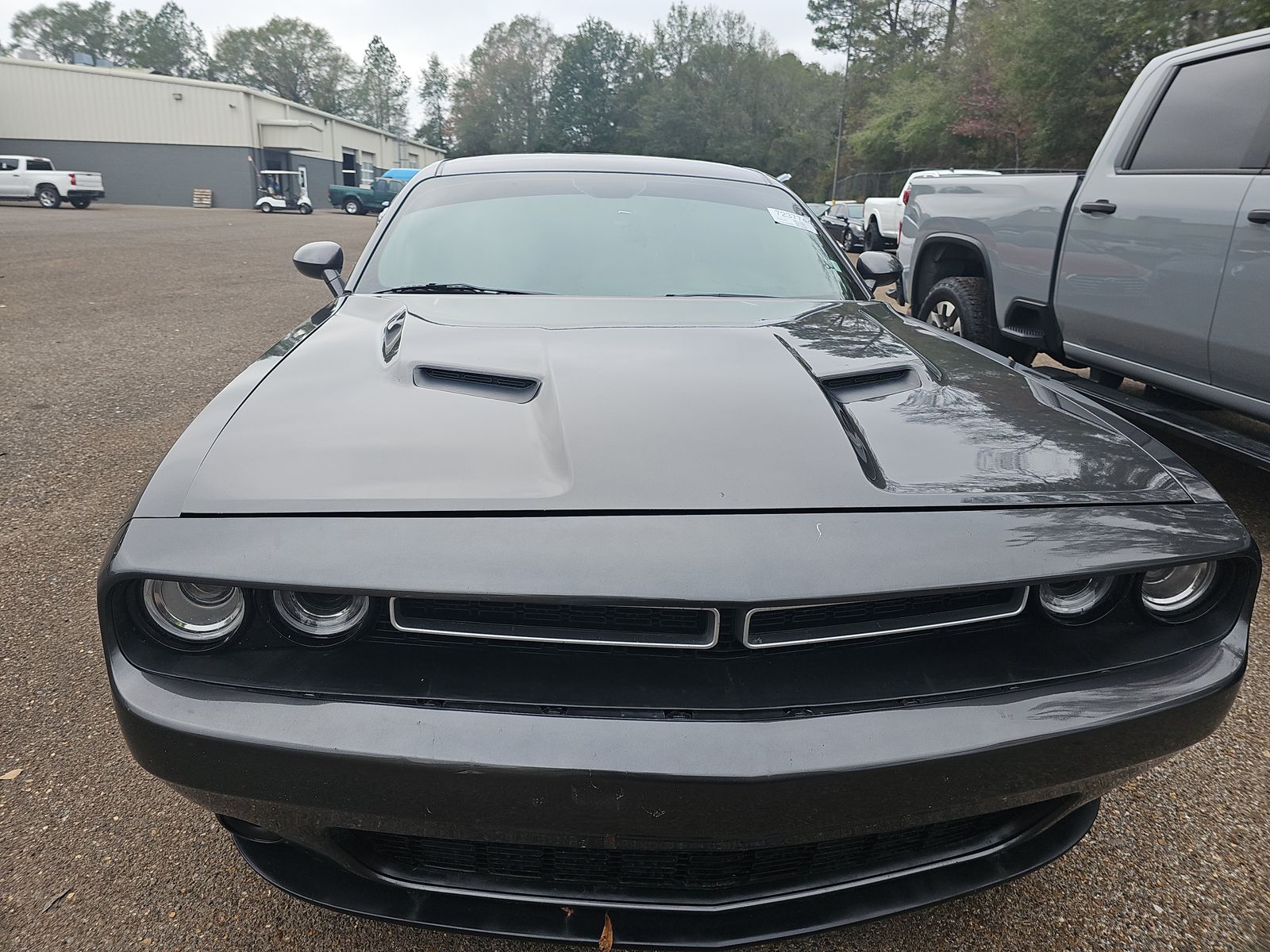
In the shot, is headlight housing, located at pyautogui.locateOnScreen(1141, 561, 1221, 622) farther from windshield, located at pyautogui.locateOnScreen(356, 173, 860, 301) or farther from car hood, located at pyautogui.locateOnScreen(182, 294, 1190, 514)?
windshield, located at pyautogui.locateOnScreen(356, 173, 860, 301)

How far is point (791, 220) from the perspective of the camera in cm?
293

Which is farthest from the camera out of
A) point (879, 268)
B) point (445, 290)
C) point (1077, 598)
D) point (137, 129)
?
point (137, 129)

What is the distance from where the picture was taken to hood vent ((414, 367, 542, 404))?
1.66 metres

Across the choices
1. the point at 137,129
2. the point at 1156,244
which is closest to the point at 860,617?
the point at 1156,244

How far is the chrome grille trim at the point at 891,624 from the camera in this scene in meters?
1.23

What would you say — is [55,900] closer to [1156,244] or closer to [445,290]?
[445,290]

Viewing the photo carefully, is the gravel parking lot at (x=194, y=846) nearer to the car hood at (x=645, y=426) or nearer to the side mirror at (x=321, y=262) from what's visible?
the car hood at (x=645, y=426)

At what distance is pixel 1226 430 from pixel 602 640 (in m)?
3.07

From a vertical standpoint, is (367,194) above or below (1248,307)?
above

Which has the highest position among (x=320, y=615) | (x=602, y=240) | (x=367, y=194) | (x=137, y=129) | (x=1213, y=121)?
(x=137, y=129)

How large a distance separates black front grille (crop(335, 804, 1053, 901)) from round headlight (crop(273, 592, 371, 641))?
0.30 metres

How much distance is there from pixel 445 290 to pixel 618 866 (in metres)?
1.66

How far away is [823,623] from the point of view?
51.7 inches

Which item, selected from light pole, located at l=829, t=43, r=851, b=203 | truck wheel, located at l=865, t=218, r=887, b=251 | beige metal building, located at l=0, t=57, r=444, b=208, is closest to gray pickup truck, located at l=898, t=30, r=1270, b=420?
truck wheel, located at l=865, t=218, r=887, b=251
